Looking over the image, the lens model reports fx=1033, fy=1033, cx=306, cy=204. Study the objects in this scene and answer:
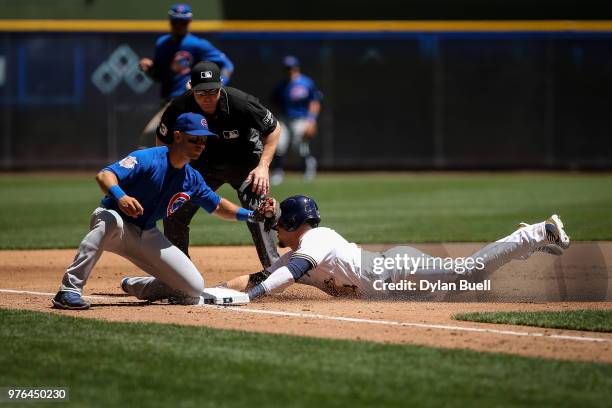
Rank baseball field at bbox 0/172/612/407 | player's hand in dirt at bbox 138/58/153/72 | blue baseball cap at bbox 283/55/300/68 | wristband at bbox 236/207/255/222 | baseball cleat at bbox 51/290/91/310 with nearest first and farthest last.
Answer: baseball field at bbox 0/172/612/407, baseball cleat at bbox 51/290/91/310, wristband at bbox 236/207/255/222, player's hand in dirt at bbox 138/58/153/72, blue baseball cap at bbox 283/55/300/68

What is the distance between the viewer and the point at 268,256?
26.3 ft

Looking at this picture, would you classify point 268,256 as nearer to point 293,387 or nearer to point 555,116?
point 293,387

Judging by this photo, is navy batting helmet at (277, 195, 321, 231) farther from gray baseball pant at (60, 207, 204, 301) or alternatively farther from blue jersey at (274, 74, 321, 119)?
blue jersey at (274, 74, 321, 119)

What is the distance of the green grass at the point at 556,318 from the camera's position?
6273 mm

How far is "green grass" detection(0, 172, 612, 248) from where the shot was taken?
1188 centimetres

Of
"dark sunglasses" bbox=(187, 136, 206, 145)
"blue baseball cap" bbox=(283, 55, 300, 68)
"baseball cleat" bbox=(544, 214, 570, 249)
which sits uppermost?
"blue baseball cap" bbox=(283, 55, 300, 68)

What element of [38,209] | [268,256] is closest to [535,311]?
[268,256]

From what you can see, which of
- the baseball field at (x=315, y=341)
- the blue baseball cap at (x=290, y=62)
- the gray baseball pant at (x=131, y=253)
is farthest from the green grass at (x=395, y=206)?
the gray baseball pant at (x=131, y=253)

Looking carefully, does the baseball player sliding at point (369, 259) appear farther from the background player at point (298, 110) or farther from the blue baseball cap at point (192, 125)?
the background player at point (298, 110)


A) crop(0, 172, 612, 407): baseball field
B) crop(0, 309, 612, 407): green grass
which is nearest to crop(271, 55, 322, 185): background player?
crop(0, 172, 612, 407): baseball field

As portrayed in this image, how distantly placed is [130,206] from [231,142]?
5.57ft

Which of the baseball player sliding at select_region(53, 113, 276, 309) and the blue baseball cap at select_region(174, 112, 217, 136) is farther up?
the blue baseball cap at select_region(174, 112, 217, 136)

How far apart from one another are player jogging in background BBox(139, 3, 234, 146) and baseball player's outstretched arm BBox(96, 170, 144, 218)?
185 inches

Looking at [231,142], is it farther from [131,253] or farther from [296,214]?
[131,253]
